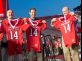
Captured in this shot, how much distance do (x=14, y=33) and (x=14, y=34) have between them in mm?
29

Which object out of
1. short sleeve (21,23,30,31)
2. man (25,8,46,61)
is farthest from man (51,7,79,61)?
short sleeve (21,23,30,31)

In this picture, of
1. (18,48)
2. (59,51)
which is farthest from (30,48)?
(59,51)

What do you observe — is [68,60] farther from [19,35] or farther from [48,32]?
[48,32]

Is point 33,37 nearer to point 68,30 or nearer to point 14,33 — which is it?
point 14,33

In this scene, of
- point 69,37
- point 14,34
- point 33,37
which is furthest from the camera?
point 33,37

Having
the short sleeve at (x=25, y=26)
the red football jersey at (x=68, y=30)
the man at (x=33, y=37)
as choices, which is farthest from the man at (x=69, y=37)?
the short sleeve at (x=25, y=26)

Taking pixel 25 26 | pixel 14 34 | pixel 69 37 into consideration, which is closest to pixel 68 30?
pixel 69 37

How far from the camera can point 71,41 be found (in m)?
2.84

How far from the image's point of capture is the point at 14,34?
3037mm

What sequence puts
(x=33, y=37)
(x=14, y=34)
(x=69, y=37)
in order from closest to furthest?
(x=69, y=37) → (x=14, y=34) → (x=33, y=37)

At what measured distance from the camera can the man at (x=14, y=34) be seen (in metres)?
2.96

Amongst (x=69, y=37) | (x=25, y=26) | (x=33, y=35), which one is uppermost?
(x=25, y=26)

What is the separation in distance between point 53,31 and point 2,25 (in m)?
6.88

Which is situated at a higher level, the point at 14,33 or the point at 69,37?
the point at 14,33
